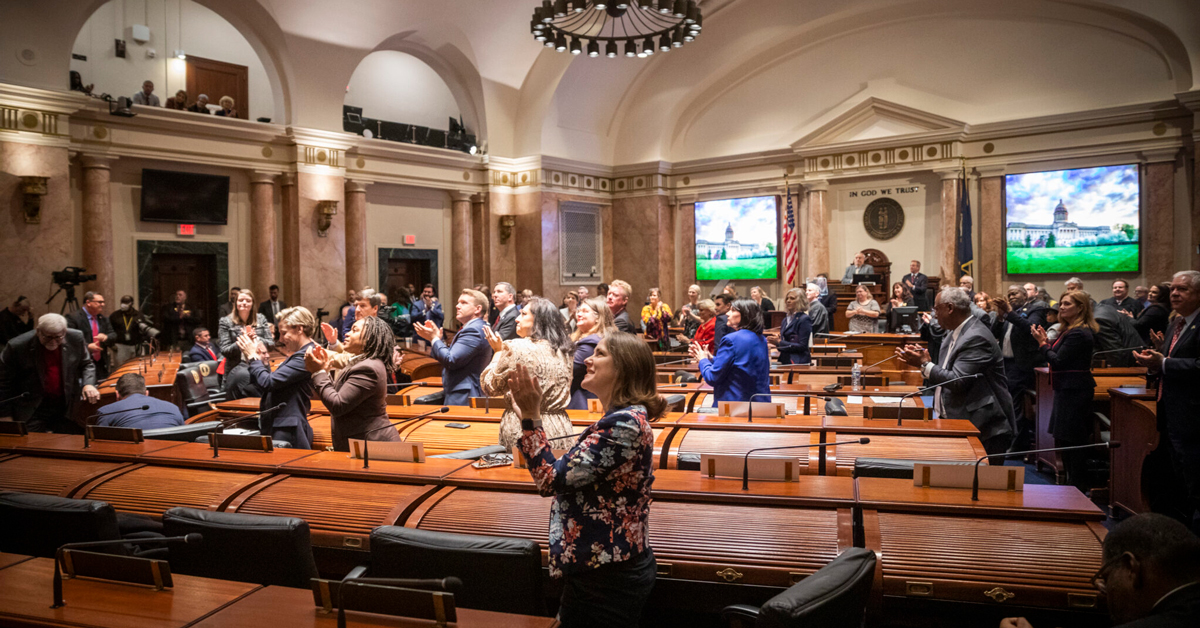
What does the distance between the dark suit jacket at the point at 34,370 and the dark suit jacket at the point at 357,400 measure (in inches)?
138

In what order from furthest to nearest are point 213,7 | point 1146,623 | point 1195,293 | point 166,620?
point 213,7 < point 1195,293 < point 166,620 < point 1146,623

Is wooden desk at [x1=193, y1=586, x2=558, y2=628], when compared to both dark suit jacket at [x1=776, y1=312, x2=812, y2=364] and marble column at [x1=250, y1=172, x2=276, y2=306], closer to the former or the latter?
dark suit jacket at [x1=776, y1=312, x2=812, y2=364]

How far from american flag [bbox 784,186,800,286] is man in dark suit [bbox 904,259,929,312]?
7.60ft

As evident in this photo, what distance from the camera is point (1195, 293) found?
164 inches

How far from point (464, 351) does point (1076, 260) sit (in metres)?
12.0

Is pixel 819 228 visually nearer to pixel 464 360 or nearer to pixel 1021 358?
pixel 1021 358

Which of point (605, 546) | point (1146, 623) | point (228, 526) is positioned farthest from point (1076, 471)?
point (228, 526)

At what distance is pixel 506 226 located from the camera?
15.6 m

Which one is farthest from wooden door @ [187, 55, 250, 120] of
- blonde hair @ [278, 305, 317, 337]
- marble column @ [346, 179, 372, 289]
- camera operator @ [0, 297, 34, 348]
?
blonde hair @ [278, 305, 317, 337]

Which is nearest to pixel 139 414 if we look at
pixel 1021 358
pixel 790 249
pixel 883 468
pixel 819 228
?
pixel 883 468

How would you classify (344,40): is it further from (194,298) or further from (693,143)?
(693,143)

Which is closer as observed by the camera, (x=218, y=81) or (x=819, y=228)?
(x=218, y=81)

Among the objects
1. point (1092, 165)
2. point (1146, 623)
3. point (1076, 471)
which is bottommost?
point (1076, 471)

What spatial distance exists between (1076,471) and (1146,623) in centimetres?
480
